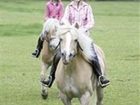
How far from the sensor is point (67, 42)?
731 cm

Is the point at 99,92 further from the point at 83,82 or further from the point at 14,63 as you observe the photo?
the point at 14,63

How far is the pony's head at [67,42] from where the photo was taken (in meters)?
7.21

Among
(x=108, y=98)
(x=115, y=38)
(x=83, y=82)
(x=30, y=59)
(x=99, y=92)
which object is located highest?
(x=83, y=82)

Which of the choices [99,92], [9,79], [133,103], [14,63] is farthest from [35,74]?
[99,92]

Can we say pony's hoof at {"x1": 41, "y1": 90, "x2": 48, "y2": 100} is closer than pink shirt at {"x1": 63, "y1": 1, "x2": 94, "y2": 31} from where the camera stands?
No

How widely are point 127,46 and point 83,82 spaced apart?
1540 cm

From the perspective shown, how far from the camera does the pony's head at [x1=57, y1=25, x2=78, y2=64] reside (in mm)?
7214

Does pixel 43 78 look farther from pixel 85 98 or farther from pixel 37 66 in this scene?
pixel 37 66

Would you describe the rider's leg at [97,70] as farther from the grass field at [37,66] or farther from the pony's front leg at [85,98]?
the grass field at [37,66]

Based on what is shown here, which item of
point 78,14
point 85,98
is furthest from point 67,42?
point 78,14

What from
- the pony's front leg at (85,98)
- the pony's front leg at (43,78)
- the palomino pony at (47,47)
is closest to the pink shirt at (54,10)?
the palomino pony at (47,47)

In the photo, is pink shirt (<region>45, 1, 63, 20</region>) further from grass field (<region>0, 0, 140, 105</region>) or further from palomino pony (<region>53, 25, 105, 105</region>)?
palomino pony (<region>53, 25, 105, 105</region>)

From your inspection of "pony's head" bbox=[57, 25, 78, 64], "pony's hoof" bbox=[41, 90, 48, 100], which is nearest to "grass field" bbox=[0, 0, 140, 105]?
"pony's hoof" bbox=[41, 90, 48, 100]

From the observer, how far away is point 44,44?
11516 mm
